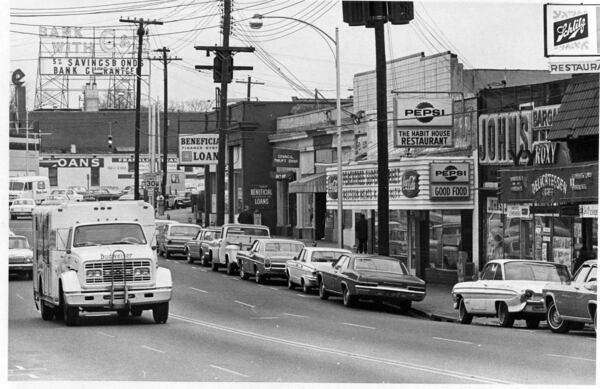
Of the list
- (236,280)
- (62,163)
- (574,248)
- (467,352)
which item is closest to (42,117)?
(62,163)

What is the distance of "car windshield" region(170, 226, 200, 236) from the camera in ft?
159

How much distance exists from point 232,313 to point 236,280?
35.3 ft

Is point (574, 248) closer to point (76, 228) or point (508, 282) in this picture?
point (508, 282)

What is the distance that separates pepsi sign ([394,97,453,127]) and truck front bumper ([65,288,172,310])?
15.2 meters

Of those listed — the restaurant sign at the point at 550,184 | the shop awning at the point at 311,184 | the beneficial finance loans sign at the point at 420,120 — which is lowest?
the restaurant sign at the point at 550,184

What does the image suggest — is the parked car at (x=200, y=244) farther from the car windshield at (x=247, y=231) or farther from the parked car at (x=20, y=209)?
the parked car at (x=20, y=209)

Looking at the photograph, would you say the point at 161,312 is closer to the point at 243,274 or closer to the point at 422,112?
the point at 243,274

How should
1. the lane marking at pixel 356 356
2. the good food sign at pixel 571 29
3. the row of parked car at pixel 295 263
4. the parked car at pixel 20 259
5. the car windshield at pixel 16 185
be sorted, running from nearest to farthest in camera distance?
the lane marking at pixel 356 356 < the good food sign at pixel 571 29 < the row of parked car at pixel 295 263 < the parked car at pixel 20 259 < the car windshield at pixel 16 185

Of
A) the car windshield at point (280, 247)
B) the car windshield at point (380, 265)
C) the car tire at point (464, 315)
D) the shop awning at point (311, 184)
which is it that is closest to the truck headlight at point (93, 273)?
the car windshield at point (380, 265)

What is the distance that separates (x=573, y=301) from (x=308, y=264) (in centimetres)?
1279

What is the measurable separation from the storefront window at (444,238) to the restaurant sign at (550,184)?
16.3 feet

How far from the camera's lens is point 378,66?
33250 mm

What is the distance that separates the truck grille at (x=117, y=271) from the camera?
75.9ft

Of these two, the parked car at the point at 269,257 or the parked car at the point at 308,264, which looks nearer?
the parked car at the point at 308,264
